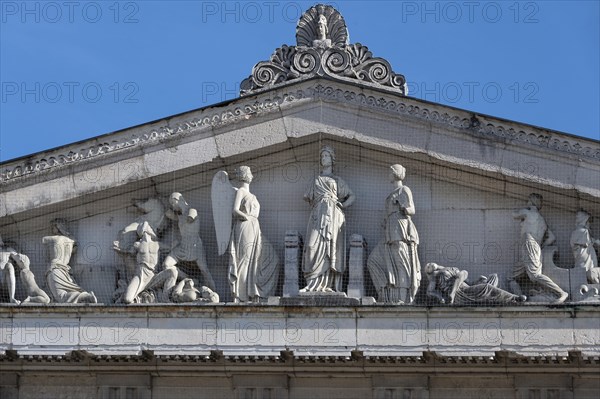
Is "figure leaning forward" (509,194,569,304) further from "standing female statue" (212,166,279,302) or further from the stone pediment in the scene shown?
"standing female statue" (212,166,279,302)

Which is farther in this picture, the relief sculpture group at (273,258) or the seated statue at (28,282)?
the seated statue at (28,282)

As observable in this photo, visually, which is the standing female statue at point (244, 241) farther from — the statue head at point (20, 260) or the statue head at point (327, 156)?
the statue head at point (20, 260)

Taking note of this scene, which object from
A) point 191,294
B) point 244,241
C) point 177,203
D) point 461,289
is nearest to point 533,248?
point 461,289

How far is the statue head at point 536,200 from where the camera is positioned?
2983 cm

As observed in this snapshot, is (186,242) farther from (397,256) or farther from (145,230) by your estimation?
(397,256)

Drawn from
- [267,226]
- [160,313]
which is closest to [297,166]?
[267,226]

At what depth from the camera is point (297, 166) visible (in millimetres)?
30406

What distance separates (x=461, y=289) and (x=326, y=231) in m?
1.87

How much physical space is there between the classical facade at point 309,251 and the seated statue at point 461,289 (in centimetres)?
3

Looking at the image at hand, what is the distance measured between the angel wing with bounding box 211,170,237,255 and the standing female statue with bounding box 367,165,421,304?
1.90 metres

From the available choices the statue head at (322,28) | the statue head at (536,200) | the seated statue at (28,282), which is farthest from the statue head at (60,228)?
the statue head at (536,200)

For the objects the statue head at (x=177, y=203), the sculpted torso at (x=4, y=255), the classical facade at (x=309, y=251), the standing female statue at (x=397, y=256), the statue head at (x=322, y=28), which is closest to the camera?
the classical facade at (x=309, y=251)

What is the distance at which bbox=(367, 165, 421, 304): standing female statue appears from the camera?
29.3 metres

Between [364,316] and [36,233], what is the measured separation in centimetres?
463
